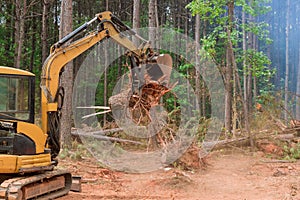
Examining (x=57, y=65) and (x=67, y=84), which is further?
(x=67, y=84)

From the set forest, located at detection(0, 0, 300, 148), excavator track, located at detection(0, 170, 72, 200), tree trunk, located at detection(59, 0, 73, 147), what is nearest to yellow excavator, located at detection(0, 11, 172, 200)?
excavator track, located at detection(0, 170, 72, 200)

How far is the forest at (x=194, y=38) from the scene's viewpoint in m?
14.4

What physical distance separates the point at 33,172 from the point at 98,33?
313 cm

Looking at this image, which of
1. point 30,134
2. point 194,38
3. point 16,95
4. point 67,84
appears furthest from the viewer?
point 194,38

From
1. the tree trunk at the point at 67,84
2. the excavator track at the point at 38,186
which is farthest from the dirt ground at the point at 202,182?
the tree trunk at the point at 67,84

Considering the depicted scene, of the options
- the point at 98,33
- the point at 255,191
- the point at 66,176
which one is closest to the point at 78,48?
the point at 98,33

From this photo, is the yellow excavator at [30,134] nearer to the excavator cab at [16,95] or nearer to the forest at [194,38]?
the excavator cab at [16,95]

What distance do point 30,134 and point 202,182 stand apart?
473 centimetres

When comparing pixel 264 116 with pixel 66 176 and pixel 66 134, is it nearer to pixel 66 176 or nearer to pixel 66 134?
pixel 66 134

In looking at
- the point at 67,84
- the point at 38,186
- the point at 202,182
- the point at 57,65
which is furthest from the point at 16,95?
the point at 67,84

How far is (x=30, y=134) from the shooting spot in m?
6.45

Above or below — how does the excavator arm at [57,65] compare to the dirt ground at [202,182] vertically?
above

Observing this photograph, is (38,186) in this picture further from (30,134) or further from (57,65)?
(57,65)

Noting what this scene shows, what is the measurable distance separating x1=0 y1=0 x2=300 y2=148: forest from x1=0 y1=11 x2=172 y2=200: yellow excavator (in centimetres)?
41
